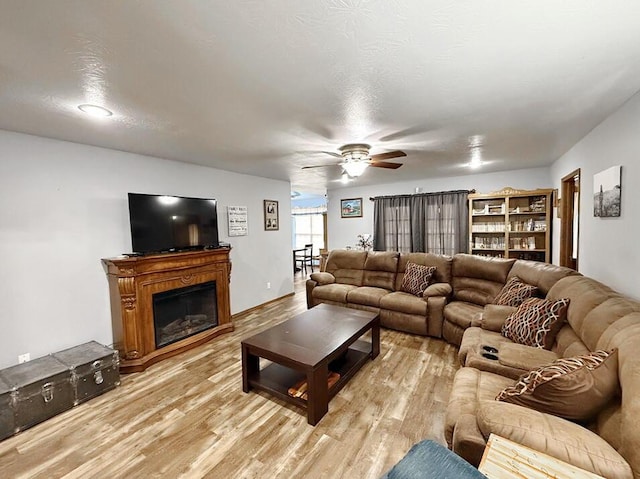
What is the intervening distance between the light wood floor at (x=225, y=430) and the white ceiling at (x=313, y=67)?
238cm

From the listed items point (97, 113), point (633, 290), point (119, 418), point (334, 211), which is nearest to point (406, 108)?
point (633, 290)

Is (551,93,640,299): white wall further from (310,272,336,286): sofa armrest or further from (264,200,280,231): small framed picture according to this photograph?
(264,200,280,231): small framed picture

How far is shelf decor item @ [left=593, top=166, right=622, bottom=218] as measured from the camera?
212 cm

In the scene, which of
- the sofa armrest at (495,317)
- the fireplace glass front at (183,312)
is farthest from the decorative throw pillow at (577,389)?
the fireplace glass front at (183,312)

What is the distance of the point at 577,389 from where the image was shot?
4.03 ft

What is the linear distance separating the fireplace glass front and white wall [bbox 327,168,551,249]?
3.92 metres

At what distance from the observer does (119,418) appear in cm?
219

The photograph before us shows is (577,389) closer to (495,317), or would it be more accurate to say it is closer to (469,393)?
(469,393)

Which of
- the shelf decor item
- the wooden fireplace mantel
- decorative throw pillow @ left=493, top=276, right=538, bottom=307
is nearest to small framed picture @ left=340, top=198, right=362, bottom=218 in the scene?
decorative throw pillow @ left=493, top=276, right=538, bottom=307

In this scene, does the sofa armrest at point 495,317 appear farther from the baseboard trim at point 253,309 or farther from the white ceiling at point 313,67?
the baseboard trim at point 253,309

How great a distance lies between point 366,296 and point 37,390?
11.4 ft

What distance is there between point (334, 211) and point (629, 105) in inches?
214

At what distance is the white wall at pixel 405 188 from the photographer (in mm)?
4957

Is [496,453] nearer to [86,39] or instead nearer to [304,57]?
[304,57]
